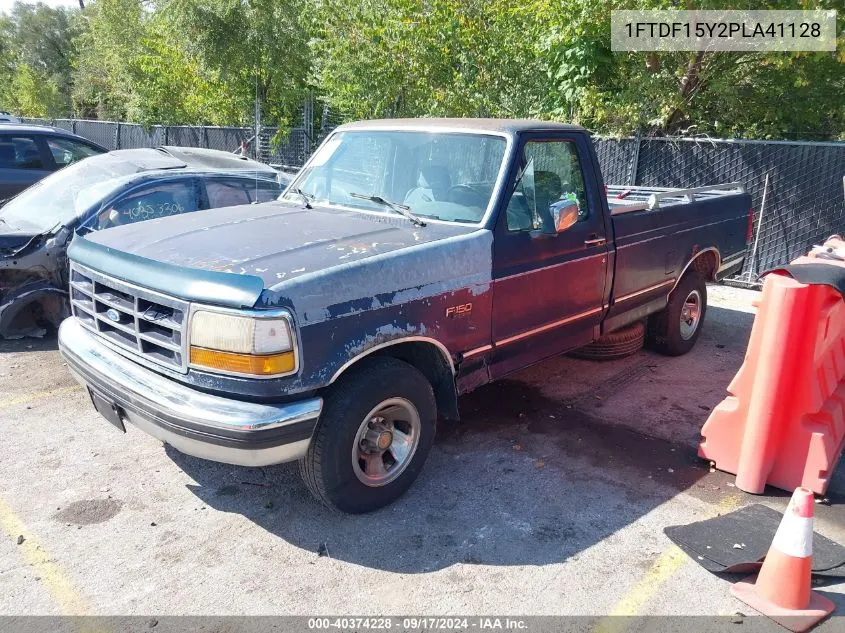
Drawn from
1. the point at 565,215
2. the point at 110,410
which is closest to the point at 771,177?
the point at 565,215

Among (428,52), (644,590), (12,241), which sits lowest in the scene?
(644,590)

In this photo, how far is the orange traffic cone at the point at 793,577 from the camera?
2.95m

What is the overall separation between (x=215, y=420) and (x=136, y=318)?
0.80m

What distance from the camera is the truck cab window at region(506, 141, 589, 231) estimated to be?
13.9 ft

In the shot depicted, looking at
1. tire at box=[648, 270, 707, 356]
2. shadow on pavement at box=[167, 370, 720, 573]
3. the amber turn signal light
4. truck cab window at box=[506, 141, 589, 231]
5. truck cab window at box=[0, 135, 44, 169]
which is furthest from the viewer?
truck cab window at box=[0, 135, 44, 169]

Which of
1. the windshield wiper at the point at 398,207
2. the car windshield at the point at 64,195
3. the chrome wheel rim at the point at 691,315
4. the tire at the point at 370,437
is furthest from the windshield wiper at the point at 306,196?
the chrome wheel rim at the point at 691,315

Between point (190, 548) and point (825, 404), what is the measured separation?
3.84m

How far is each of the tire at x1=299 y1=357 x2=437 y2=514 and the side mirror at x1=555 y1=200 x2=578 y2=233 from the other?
1.30 metres

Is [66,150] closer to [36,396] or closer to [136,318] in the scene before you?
[36,396]

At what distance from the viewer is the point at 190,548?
11.2ft

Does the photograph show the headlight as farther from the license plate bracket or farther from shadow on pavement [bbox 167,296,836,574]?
shadow on pavement [bbox 167,296,836,574]

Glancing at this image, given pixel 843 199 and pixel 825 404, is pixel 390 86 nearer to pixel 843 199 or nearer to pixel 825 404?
pixel 843 199

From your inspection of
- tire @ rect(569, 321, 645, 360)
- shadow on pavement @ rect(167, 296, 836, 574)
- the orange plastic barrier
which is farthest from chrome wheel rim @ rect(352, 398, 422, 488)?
tire @ rect(569, 321, 645, 360)

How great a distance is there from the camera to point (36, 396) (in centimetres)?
519
